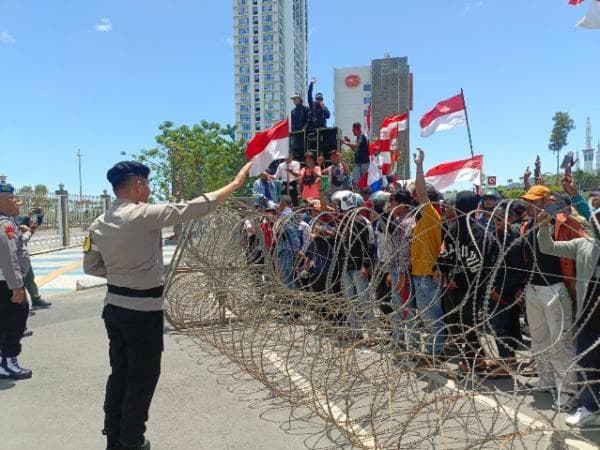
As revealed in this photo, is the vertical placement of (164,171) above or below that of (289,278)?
above

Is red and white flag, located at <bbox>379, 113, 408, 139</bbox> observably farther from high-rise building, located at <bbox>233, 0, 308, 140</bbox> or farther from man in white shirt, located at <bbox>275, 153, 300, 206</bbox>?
high-rise building, located at <bbox>233, 0, 308, 140</bbox>

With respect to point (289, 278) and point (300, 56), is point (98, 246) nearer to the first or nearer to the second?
point (289, 278)

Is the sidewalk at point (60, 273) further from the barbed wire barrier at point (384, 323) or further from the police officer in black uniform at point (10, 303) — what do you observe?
the police officer in black uniform at point (10, 303)

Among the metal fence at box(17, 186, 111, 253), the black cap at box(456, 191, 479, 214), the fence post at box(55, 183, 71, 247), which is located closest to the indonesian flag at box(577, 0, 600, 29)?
the black cap at box(456, 191, 479, 214)

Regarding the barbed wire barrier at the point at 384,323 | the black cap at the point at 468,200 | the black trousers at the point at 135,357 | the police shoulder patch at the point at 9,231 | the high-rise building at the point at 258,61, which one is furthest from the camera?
the high-rise building at the point at 258,61

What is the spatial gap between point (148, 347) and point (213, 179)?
30819mm

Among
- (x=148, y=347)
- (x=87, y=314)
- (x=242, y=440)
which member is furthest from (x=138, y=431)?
(x=87, y=314)

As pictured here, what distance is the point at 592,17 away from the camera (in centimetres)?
517

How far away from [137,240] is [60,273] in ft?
37.3

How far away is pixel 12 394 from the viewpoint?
15.3 feet

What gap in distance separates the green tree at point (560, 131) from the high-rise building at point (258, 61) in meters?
81.5

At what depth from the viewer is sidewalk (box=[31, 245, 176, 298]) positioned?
10.7 m

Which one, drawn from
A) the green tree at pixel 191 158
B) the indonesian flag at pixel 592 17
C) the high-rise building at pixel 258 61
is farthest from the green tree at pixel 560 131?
the high-rise building at pixel 258 61

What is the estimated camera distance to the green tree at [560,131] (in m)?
59.0
